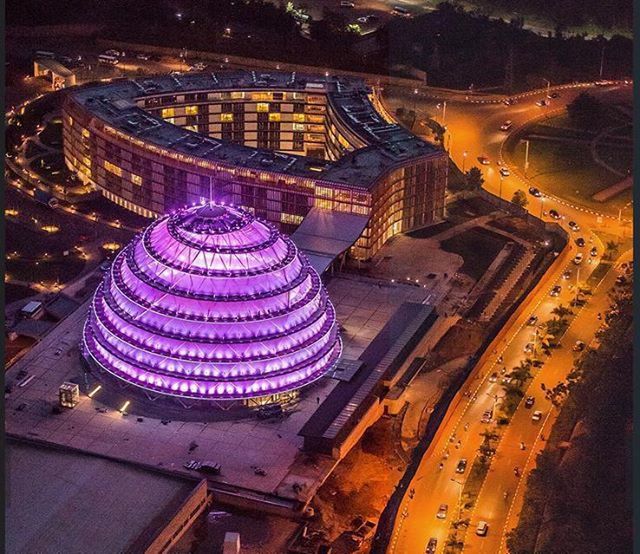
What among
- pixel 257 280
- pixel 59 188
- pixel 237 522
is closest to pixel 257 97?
pixel 59 188

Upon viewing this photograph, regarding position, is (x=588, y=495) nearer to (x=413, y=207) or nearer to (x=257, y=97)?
(x=413, y=207)

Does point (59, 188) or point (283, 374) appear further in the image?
point (59, 188)

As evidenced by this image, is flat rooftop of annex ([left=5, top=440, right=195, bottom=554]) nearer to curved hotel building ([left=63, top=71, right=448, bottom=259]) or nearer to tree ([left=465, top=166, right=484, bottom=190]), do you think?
curved hotel building ([left=63, top=71, right=448, bottom=259])

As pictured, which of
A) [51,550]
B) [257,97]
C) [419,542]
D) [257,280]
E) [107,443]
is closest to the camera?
[51,550]

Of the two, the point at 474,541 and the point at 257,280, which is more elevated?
the point at 257,280

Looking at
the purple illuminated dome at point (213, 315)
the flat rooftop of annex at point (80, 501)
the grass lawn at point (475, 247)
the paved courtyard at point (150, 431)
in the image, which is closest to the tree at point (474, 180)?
the grass lawn at point (475, 247)

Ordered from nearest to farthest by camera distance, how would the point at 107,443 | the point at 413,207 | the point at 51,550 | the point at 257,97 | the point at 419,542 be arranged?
1. the point at 51,550
2. the point at 419,542
3. the point at 107,443
4. the point at 413,207
5. the point at 257,97
